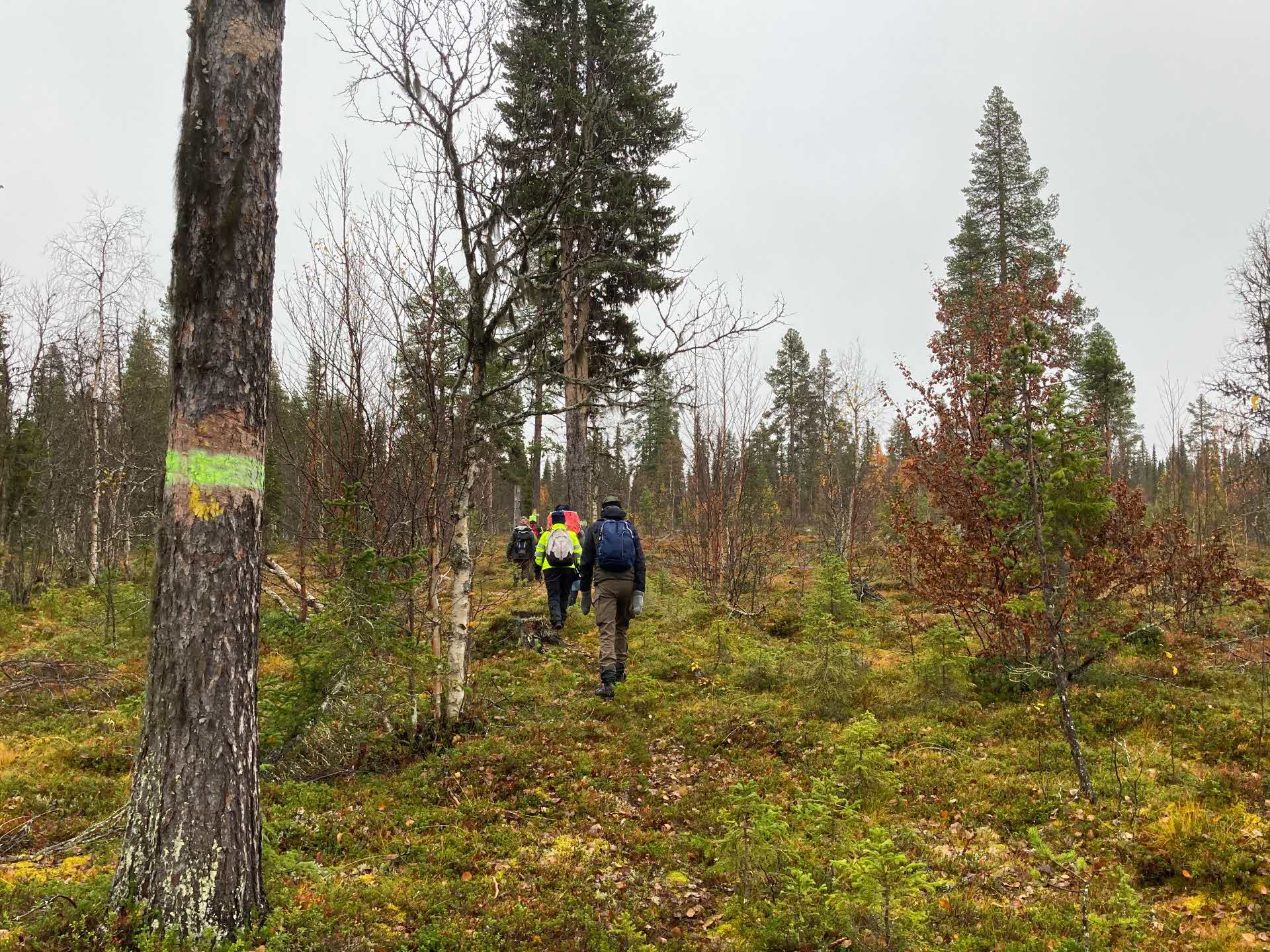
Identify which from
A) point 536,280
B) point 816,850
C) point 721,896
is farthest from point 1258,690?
point 536,280

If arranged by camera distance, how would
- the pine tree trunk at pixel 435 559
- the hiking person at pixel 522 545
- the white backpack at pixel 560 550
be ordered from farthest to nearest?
1. the hiking person at pixel 522 545
2. the white backpack at pixel 560 550
3. the pine tree trunk at pixel 435 559

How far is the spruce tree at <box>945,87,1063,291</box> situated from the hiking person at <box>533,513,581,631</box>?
18.6m

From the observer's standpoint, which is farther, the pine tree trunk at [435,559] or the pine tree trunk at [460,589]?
the pine tree trunk at [460,589]

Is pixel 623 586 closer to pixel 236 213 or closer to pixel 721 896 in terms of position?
pixel 721 896

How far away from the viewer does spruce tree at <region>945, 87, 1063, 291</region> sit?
21.3 m

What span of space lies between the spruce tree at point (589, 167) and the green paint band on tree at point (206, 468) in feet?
10.6

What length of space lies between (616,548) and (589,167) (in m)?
4.32

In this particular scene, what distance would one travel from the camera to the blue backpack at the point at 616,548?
7.46 meters

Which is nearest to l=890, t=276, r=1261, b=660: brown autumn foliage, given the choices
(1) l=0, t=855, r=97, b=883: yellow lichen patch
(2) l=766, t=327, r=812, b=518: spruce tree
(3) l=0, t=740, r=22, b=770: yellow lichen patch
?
(1) l=0, t=855, r=97, b=883: yellow lichen patch

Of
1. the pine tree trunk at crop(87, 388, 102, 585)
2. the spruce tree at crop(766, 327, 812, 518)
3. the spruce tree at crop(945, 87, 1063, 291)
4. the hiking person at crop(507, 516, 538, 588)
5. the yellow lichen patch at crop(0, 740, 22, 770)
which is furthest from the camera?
the spruce tree at crop(766, 327, 812, 518)

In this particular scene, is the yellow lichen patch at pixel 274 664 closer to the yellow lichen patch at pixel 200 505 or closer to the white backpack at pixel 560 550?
the white backpack at pixel 560 550

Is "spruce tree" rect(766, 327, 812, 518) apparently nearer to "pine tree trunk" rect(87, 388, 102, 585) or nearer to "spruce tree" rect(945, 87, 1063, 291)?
"spruce tree" rect(945, 87, 1063, 291)

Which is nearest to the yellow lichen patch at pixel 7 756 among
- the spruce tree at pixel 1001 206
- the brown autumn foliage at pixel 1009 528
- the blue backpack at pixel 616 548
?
the blue backpack at pixel 616 548

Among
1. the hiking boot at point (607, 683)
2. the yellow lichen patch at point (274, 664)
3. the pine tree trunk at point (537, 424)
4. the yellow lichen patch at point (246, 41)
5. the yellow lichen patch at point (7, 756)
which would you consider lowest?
the yellow lichen patch at point (7, 756)
